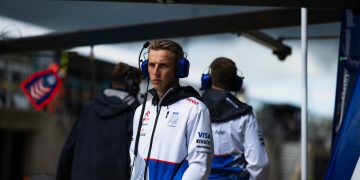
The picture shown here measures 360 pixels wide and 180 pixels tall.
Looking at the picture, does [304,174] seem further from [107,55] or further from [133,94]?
[107,55]

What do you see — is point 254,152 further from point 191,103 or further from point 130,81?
point 191,103

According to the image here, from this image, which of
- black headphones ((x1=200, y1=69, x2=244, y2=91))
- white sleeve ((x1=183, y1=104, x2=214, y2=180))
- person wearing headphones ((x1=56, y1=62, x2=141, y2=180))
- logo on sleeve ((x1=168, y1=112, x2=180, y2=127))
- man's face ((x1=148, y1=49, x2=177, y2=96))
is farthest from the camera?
black headphones ((x1=200, y1=69, x2=244, y2=91))

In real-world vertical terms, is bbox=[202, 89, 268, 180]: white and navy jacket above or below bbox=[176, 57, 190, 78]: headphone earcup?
below

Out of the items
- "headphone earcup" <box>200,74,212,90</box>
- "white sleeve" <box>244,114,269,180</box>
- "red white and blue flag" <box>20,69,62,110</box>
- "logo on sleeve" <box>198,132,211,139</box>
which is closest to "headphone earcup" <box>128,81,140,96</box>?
"headphone earcup" <box>200,74,212,90</box>

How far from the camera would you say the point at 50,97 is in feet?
26.4

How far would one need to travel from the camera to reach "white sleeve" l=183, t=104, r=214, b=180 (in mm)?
3778

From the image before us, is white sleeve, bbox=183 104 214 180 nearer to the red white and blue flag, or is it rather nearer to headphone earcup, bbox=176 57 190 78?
headphone earcup, bbox=176 57 190 78

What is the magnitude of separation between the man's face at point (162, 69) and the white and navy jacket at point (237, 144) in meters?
1.54

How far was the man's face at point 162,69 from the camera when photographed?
4043 mm

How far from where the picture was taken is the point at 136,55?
12.0 meters

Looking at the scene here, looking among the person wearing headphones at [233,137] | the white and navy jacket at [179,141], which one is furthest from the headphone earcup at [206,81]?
the white and navy jacket at [179,141]

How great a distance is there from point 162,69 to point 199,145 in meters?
0.54

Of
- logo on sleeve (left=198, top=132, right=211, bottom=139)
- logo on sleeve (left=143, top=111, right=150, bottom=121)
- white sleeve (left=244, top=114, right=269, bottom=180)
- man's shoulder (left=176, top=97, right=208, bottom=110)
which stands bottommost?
white sleeve (left=244, top=114, right=269, bottom=180)

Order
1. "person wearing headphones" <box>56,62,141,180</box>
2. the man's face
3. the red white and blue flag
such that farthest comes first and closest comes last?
1. the red white and blue flag
2. "person wearing headphones" <box>56,62,141,180</box>
3. the man's face
